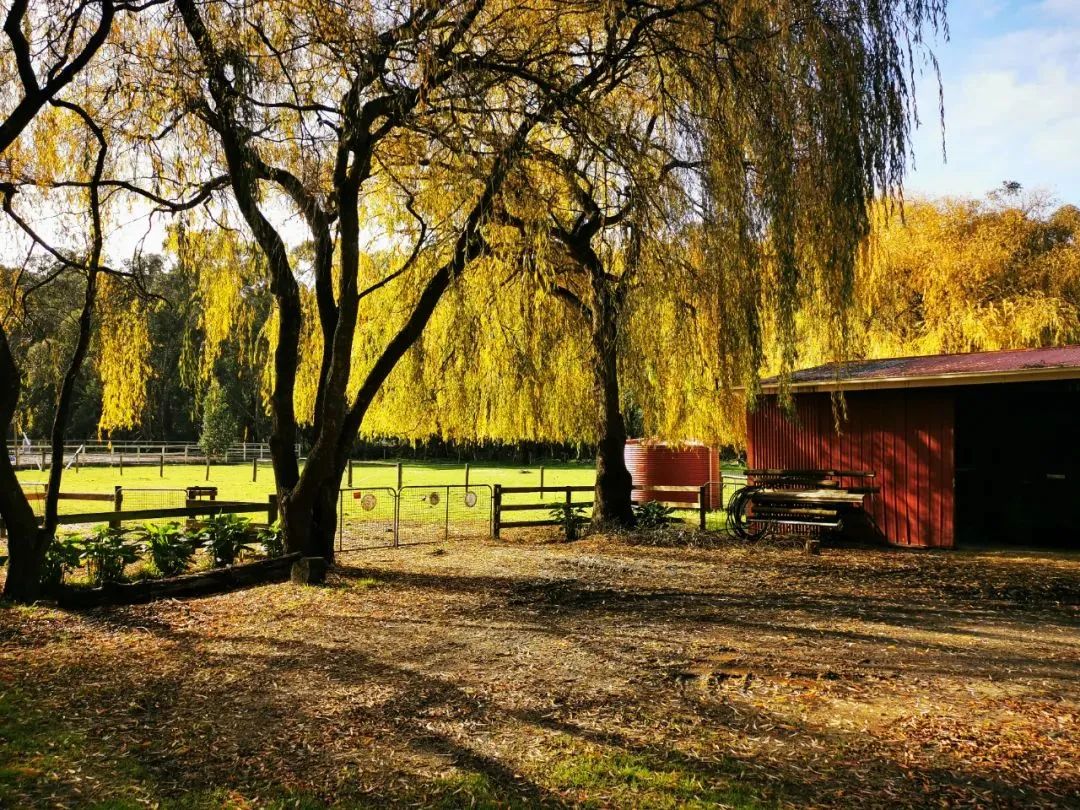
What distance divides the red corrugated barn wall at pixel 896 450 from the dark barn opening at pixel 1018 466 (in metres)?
1.33

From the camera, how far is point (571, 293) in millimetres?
12281

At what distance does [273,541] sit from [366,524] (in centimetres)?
583

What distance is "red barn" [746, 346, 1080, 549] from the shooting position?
11969mm

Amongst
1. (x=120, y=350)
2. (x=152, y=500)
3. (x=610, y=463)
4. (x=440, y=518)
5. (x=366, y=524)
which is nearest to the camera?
(x=120, y=350)

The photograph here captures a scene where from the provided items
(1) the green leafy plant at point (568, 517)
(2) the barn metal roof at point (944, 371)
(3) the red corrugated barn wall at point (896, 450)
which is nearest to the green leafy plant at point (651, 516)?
(1) the green leafy plant at point (568, 517)

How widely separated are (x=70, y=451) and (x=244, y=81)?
35.3 meters

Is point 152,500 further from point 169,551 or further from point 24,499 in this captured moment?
point 24,499

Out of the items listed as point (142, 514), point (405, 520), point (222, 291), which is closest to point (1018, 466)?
point (405, 520)

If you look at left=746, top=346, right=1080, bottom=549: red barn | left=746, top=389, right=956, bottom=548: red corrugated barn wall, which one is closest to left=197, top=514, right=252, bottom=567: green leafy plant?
left=746, top=346, right=1080, bottom=549: red barn

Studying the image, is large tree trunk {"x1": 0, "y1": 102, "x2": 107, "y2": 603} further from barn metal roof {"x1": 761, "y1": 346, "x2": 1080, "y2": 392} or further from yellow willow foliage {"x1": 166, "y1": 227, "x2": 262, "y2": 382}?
barn metal roof {"x1": 761, "y1": 346, "x2": 1080, "y2": 392}

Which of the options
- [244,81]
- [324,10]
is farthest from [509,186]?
[244,81]

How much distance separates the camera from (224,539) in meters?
9.08

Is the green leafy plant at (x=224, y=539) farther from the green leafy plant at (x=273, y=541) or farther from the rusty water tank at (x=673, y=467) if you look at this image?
the rusty water tank at (x=673, y=467)

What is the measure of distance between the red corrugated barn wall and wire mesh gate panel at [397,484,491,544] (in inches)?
226
